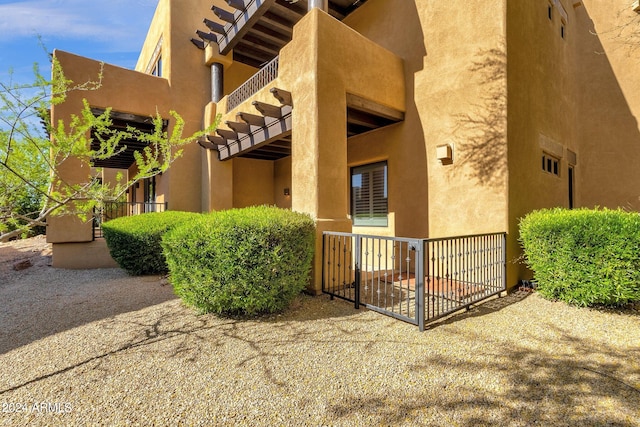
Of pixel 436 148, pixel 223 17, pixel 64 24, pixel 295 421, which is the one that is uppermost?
pixel 223 17

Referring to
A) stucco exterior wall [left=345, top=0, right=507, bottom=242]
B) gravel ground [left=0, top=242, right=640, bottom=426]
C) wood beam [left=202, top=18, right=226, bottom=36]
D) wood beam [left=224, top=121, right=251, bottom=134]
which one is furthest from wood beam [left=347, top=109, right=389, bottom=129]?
wood beam [left=202, top=18, right=226, bottom=36]

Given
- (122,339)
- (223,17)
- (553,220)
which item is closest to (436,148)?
(553,220)

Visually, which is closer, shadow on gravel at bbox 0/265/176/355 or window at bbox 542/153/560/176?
shadow on gravel at bbox 0/265/176/355

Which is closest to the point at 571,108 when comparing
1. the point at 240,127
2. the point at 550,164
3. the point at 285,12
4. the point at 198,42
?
the point at 550,164

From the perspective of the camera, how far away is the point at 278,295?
4258 millimetres

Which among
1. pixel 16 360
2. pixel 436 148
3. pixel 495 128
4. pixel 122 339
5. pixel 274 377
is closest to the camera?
pixel 274 377

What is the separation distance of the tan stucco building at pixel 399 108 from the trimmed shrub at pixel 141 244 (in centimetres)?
189

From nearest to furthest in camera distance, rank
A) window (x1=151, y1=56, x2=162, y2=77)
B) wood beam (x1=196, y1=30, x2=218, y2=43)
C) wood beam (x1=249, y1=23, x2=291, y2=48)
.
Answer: wood beam (x1=249, y1=23, x2=291, y2=48)
wood beam (x1=196, y1=30, x2=218, y2=43)
window (x1=151, y1=56, x2=162, y2=77)

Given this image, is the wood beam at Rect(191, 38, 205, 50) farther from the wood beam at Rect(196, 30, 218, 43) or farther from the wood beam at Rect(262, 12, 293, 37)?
the wood beam at Rect(262, 12, 293, 37)

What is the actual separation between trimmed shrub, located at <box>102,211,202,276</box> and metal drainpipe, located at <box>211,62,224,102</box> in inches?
202

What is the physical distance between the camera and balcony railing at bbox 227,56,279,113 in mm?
7410

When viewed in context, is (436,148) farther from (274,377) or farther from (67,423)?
(67,423)

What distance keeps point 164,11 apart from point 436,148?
35.3 feet

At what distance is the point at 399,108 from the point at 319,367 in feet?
19.6
